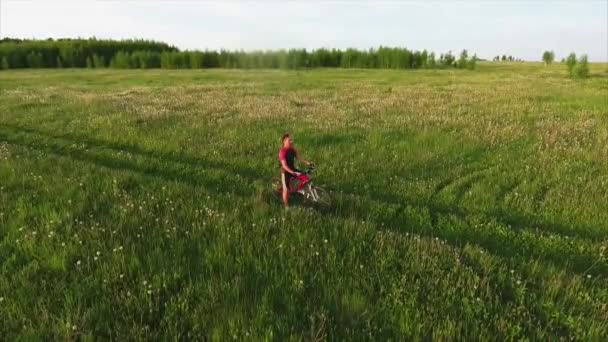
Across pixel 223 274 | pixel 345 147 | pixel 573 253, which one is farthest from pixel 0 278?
pixel 345 147

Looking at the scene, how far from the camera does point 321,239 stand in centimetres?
612

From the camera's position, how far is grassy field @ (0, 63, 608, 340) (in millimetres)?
4211

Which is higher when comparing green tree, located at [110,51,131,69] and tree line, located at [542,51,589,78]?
green tree, located at [110,51,131,69]

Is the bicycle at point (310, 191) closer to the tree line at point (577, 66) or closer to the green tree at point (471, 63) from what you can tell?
the tree line at point (577, 66)

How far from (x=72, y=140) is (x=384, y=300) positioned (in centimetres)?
1574

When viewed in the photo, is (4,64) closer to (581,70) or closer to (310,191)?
(581,70)

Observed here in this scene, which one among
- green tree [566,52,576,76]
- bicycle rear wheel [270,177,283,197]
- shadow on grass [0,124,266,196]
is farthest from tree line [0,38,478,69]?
bicycle rear wheel [270,177,283,197]

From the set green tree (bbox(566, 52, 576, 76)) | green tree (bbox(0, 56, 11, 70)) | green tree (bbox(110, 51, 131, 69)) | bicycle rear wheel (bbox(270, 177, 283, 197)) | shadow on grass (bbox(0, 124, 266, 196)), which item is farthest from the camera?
green tree (bbox(110, 51, 131, 69))

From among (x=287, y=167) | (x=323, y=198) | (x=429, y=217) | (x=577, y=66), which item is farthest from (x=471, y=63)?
(x=287, y=167)

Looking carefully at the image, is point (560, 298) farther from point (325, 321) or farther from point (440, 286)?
point (325, 321)

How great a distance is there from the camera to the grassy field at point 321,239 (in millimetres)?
4211

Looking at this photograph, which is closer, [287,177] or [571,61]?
[287,177]

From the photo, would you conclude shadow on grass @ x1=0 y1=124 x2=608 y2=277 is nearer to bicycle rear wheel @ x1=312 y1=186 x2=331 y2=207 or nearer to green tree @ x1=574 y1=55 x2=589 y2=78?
bicycle rear wheel @ x1=312 y1=186 x2=331 y2=207

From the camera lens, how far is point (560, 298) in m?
4.66
